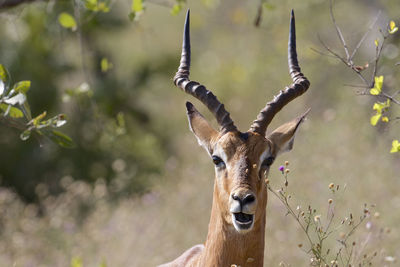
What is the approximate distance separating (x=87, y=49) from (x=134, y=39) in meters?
9.73

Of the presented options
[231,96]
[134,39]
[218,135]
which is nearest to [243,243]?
[218,135]

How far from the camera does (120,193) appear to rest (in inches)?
509

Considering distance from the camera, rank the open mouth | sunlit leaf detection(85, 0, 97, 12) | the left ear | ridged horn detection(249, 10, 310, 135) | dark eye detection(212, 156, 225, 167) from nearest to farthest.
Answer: the open mouth → dark eye detection(212, 156, 225, 167) → ridged horn detection(249, 10, 310, 135) → the left ear → sunlit leaf detection(85, 0, 97, 12)

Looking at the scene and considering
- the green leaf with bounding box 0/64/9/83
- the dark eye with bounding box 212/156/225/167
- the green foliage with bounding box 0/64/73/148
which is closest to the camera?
the green foliage with bounding box 0/64/73/148

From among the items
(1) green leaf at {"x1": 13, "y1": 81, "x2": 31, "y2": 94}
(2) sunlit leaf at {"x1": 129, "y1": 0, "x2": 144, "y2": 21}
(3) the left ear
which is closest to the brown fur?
(3) the left ear

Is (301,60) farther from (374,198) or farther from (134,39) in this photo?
(134,39)

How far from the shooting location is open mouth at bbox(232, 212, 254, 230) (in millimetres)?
5172

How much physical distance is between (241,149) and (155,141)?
1045cm

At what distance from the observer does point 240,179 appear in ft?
17.3

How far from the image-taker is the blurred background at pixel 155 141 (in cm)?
936

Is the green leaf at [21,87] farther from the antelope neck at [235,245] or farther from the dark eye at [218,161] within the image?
the antelope neck at [235,245]

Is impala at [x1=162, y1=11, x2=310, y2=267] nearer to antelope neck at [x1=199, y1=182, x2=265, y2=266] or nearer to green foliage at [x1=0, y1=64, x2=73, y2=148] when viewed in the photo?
antelope neck at [x1=199, y1=182, x2=265, y2=266]

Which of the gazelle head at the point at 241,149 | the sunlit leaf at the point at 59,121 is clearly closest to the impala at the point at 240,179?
the gazelle head at the point at 241,149

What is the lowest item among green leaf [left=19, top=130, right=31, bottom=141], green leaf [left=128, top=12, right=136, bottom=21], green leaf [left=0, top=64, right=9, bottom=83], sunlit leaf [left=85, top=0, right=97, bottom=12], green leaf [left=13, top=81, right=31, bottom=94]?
green leaf [left=19, top=130, right=31, bottom=141]
